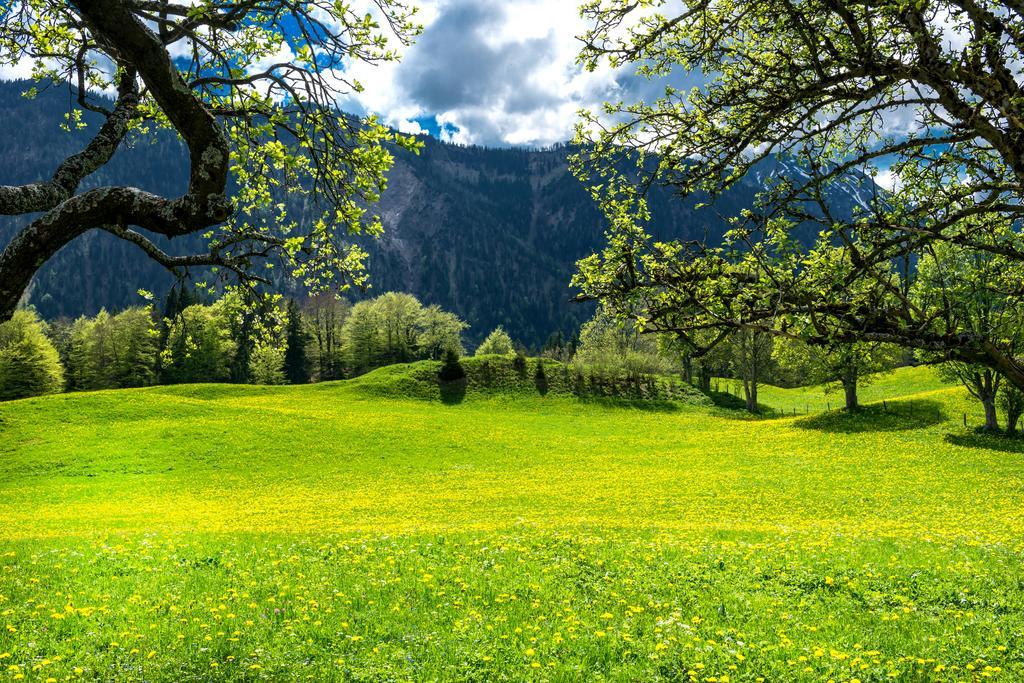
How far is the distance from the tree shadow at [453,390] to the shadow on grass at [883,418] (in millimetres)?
40830

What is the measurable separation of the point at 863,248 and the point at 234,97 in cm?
1026

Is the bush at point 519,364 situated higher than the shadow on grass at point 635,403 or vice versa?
the bush at point 519,364

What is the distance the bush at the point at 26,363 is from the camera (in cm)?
8269

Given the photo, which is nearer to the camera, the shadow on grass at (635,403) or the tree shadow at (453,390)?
the tree shadow at (453,390)

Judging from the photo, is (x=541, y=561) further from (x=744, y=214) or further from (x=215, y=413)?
(x=215, y=413)

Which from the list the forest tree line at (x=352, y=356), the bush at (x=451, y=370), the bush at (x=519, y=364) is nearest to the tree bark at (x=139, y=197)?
the forest tree line at (x=352, y=356)

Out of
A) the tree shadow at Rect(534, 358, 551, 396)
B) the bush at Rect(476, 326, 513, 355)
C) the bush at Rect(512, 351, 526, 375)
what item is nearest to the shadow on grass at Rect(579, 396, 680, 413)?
the tree shadow at Rect(534, 358, 551, 396)

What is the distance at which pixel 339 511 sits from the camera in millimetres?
28312

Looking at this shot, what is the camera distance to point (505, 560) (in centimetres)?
1477

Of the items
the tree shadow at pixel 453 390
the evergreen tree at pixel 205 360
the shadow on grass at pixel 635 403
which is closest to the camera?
the tree shadow at pixel 453 390

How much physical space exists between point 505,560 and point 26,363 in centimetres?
9995

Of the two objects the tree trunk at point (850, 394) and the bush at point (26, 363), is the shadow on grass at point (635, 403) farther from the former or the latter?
the bush at point (26, 363)

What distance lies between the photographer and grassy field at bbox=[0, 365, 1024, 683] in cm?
875

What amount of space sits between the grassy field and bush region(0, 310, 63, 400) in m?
45.3
